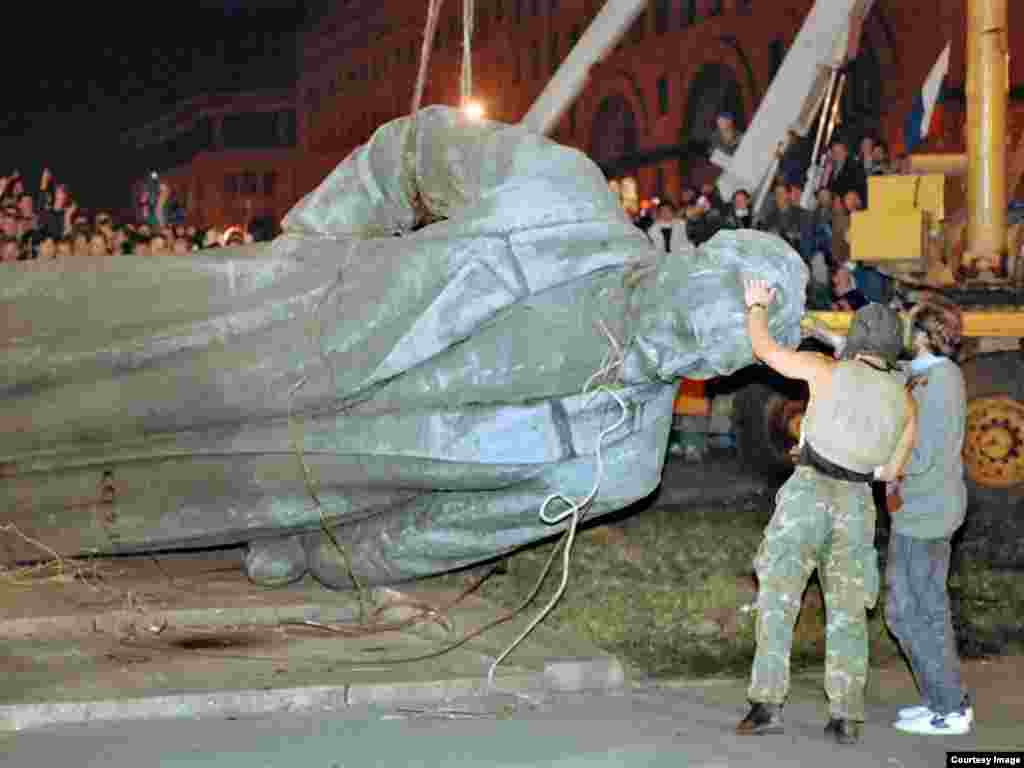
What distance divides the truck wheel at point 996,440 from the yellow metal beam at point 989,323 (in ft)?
0.71

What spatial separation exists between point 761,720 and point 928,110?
12697 millimetres

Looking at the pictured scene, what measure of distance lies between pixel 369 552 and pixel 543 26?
49.0 feet

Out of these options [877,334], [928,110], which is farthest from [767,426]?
[877,334]

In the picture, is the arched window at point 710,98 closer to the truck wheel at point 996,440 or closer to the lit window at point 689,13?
the lit window at point 689,13

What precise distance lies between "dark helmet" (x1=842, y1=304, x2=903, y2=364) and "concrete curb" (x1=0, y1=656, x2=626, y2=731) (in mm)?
1648

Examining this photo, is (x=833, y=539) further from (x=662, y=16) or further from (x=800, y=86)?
(x=662, y=16)

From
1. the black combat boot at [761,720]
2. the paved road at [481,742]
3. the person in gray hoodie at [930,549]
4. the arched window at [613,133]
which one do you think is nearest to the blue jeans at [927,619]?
the person in gray hoodie at [930,549]

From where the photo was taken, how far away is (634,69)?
2125cm

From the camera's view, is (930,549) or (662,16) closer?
(930,549)

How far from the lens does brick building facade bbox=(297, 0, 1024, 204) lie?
60.0 ft

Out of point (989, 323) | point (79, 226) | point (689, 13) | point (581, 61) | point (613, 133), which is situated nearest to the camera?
Result: point (989, 323)

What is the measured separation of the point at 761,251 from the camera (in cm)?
713

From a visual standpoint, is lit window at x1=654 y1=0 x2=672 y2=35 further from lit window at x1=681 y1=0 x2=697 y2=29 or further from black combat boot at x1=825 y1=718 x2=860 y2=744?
black combat boot at x1=825 y1=718 x2=860 y2=744

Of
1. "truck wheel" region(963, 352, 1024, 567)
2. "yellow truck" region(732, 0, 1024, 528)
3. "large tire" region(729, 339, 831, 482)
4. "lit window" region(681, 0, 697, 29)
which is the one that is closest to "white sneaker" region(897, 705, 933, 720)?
"truck wheel" region(963, 352, 1024, 567)
